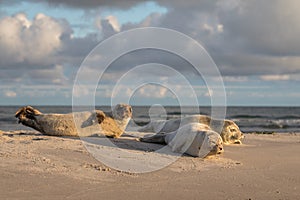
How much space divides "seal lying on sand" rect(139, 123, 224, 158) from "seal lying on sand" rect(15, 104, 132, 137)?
227cm

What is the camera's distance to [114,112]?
12781mm

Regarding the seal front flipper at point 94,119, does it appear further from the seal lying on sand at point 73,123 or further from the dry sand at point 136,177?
the dry sand at point 136,177

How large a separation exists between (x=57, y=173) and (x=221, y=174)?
2.65m

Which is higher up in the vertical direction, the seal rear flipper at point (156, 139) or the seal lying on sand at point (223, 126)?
the seal lying on sand at point (223, 126)

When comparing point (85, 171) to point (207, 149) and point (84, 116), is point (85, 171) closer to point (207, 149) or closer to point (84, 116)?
point (207, 149)

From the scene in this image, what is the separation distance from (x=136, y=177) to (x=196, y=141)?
111 inches

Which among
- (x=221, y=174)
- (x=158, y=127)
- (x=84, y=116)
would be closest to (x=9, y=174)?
(x=221, y=174)

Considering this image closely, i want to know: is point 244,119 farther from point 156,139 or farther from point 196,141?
point 196,141

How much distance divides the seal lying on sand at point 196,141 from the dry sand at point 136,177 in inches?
10.2

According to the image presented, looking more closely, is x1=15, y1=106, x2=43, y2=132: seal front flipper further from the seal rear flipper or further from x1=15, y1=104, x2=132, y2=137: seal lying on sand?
the seal rear flipper

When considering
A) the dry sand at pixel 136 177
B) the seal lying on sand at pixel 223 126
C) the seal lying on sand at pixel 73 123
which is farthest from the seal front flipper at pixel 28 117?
the seal lying on sand at pixel 223 126

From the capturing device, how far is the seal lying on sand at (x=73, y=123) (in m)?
11.6

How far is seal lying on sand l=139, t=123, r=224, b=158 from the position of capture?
343 inches

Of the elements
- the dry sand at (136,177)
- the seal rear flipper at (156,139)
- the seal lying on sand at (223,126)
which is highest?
the seal lying on sand at (223,126)
